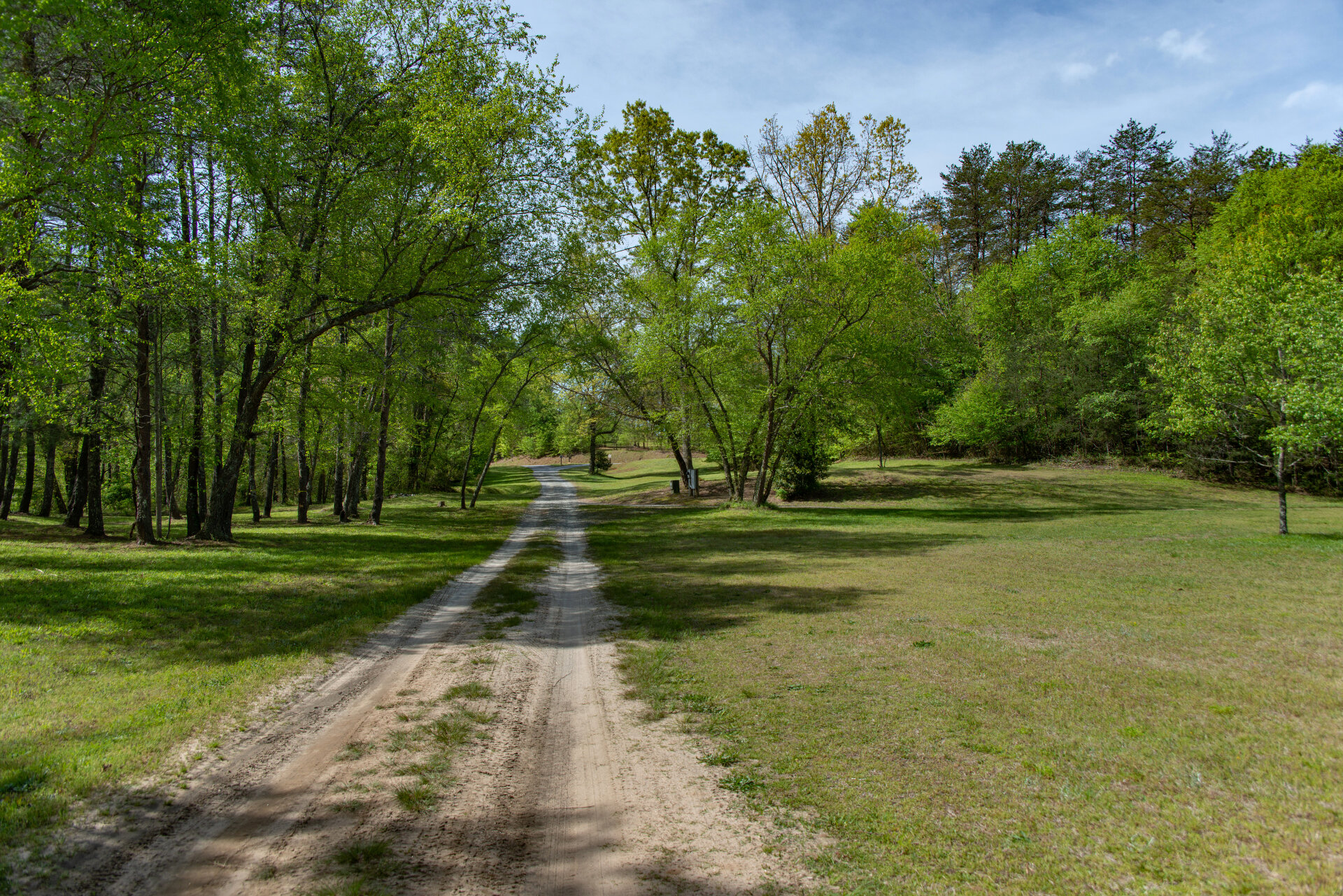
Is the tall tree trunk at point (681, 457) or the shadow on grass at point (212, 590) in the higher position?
the tall tree trunk at point (681, 457)

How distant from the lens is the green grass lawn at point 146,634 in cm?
450

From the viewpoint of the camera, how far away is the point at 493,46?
15.8m

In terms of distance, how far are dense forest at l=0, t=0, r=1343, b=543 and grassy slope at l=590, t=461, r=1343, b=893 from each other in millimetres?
9532

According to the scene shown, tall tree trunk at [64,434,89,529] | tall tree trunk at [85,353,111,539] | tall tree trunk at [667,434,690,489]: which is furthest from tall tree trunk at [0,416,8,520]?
tall tree trunk at [667,434,690,489]

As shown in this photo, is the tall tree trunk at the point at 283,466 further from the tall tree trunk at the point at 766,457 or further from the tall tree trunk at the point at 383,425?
the tall tree trunk at the point at 766,457

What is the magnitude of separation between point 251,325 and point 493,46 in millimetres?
9232

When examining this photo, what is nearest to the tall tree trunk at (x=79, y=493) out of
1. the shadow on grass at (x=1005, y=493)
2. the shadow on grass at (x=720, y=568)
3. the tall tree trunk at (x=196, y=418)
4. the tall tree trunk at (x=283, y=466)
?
the tall tree trunk at (x=196, y=418)

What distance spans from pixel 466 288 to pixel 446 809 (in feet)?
49.0

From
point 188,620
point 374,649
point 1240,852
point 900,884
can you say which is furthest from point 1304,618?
point 188,620

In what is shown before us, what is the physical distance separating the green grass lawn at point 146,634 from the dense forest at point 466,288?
141 inches

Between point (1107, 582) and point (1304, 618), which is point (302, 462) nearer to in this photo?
point (1107, 582)

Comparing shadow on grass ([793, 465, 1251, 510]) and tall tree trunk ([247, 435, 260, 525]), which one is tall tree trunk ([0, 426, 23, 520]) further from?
shadow on grass ([793, 465, 1251, 510])

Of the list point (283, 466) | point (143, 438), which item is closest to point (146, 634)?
point (143, 438)

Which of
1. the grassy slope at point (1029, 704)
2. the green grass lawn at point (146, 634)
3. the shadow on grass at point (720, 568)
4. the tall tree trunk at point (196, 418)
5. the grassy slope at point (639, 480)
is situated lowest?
the shadow on grass at point (720, 568)
